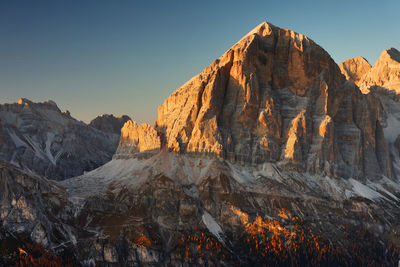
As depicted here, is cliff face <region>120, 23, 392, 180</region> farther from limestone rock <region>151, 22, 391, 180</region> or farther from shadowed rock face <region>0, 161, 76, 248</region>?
shadowed rock face <region>0, 161, 76, 248</region>

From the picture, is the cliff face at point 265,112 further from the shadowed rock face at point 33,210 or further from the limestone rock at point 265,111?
the shadowed rock face at point 33,210

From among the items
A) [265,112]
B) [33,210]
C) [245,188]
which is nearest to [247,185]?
[245,188]

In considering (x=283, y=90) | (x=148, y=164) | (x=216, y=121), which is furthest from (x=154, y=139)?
(x=283, y=90)

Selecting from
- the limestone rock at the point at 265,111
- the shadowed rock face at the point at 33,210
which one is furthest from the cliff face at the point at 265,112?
the shadowed rock face at the point at 33,210

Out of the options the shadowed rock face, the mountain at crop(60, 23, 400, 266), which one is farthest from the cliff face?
the shadowed rock face

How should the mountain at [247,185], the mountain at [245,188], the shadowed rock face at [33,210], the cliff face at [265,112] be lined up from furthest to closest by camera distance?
the cliff face at [265,112] → the mountain at [247,185] → the mountain at [245,188] → the shadowed rock face at [33,210]

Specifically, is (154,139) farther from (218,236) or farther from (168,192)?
(218,236)

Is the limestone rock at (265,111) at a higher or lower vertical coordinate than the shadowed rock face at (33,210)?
higher
